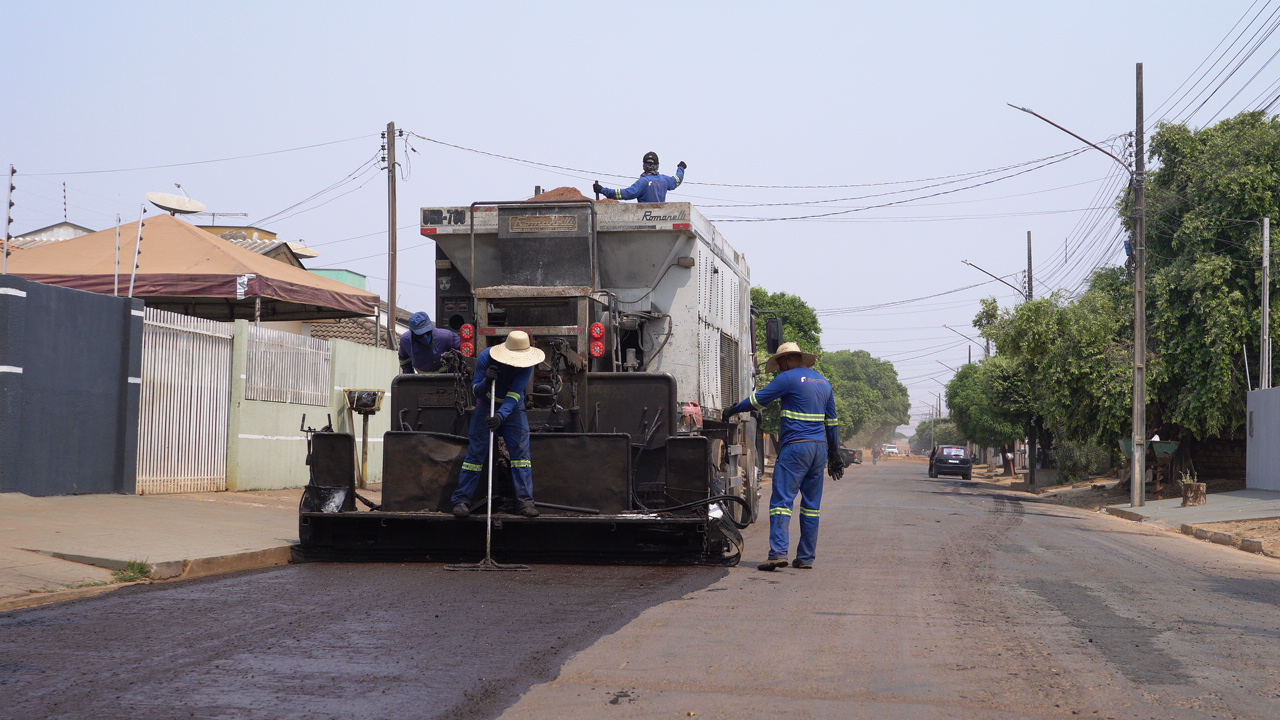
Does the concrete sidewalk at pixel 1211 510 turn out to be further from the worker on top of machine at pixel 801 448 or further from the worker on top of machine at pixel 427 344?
the worker on top of machine at pixel 427 344

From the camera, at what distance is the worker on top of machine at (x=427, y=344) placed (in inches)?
393

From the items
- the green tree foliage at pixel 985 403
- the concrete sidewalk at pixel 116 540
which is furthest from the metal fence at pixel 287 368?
the green tree foliage at pixel 985 403

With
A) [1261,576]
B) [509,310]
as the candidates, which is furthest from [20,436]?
[1261,576]

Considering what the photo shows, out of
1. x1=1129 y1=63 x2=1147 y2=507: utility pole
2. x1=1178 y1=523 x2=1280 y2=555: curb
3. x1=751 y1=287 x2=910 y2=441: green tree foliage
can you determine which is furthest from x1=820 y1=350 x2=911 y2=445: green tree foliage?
x1=1178 y1=523 x2=1280 y2=555: curb

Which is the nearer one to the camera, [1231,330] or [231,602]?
[231,602]

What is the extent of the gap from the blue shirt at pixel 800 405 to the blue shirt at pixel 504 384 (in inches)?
69.8

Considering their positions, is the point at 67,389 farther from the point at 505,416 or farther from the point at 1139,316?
the point at 1139,316

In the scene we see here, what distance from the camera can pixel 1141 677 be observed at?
5.14 m

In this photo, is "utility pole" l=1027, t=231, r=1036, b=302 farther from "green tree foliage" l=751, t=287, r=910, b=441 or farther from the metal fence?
the metal fence

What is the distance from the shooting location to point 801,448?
9375 mm

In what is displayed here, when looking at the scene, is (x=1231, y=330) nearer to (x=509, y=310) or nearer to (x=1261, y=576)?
(x=1261, y=576)

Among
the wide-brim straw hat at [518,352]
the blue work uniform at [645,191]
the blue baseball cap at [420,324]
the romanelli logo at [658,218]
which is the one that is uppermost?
the blue work uniform at [645,191]

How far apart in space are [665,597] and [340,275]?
33887 mm

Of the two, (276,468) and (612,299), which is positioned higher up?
(612,299)
